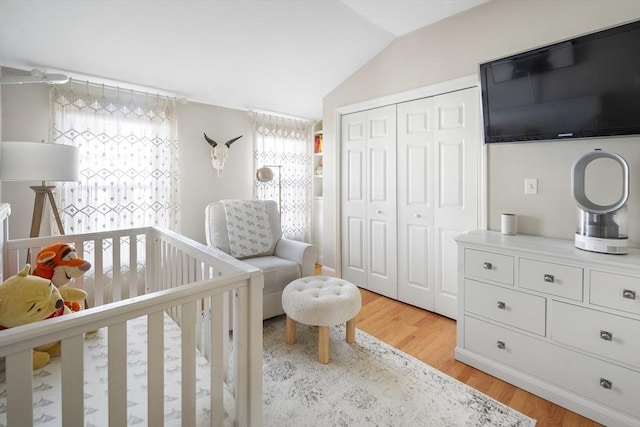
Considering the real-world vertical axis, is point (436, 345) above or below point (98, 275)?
below

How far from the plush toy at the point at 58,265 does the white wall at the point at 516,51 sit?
2.64 m

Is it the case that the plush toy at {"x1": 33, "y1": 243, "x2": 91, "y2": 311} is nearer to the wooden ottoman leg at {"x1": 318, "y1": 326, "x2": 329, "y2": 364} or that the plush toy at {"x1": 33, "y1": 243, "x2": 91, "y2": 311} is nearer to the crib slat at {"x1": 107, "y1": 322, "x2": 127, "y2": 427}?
the crib slat at {"x1": 107, "y1": 322, "x2": 127, "y2": 427}

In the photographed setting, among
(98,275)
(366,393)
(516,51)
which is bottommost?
(366,393)

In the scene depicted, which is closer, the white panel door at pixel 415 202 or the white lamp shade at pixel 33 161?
the white lamp shade at pixel 33 161

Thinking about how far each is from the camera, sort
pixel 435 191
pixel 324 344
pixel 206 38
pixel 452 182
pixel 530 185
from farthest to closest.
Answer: pixel 435 191, pixel 452 182, pixel 206 38, pixel 530 185, pixel 324 344

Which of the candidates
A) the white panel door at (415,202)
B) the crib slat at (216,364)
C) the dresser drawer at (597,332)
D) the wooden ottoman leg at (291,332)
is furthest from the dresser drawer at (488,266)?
the crib slat at (216,364)

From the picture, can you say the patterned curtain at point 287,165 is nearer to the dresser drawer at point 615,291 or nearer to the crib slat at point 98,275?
the crib slat at point 98,275

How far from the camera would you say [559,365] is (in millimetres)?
1569

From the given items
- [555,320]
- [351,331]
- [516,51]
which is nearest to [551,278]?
[555,320]

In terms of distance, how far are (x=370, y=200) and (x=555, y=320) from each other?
1.86m

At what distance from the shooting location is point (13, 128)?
2309 millimetres

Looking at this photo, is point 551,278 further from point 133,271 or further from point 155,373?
point 133,271

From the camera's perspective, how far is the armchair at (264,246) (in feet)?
8.14

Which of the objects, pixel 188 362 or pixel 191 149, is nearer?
pixel 188 362
